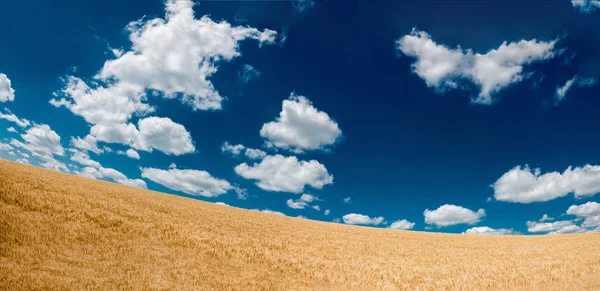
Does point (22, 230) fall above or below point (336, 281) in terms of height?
above

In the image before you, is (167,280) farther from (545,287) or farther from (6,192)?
(545,287)

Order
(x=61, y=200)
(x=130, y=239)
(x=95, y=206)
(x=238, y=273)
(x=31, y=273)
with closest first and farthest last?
(x=31, y=273)
(x=238, y=273)
(x=130, y=239)
(x=61, y=200)
(x=95, y=206)

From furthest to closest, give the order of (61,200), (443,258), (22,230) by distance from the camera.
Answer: (443,258) < (61,200) < (22,230)

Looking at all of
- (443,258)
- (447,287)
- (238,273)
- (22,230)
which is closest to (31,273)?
(22,230)

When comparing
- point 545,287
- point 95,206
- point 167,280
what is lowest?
point 167,280

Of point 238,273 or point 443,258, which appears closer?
point 238,273

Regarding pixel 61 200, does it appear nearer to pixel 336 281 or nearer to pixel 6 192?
pixel 6 192

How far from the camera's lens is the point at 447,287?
15523mm

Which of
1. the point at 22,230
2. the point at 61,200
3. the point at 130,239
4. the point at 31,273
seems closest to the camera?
the point at 31,273

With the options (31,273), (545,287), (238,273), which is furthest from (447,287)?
(31,273)

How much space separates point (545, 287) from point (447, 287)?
515 cm

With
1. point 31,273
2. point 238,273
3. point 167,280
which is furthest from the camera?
point 238,273

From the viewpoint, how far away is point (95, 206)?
18.8 m

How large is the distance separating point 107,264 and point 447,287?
1549 centimetres
